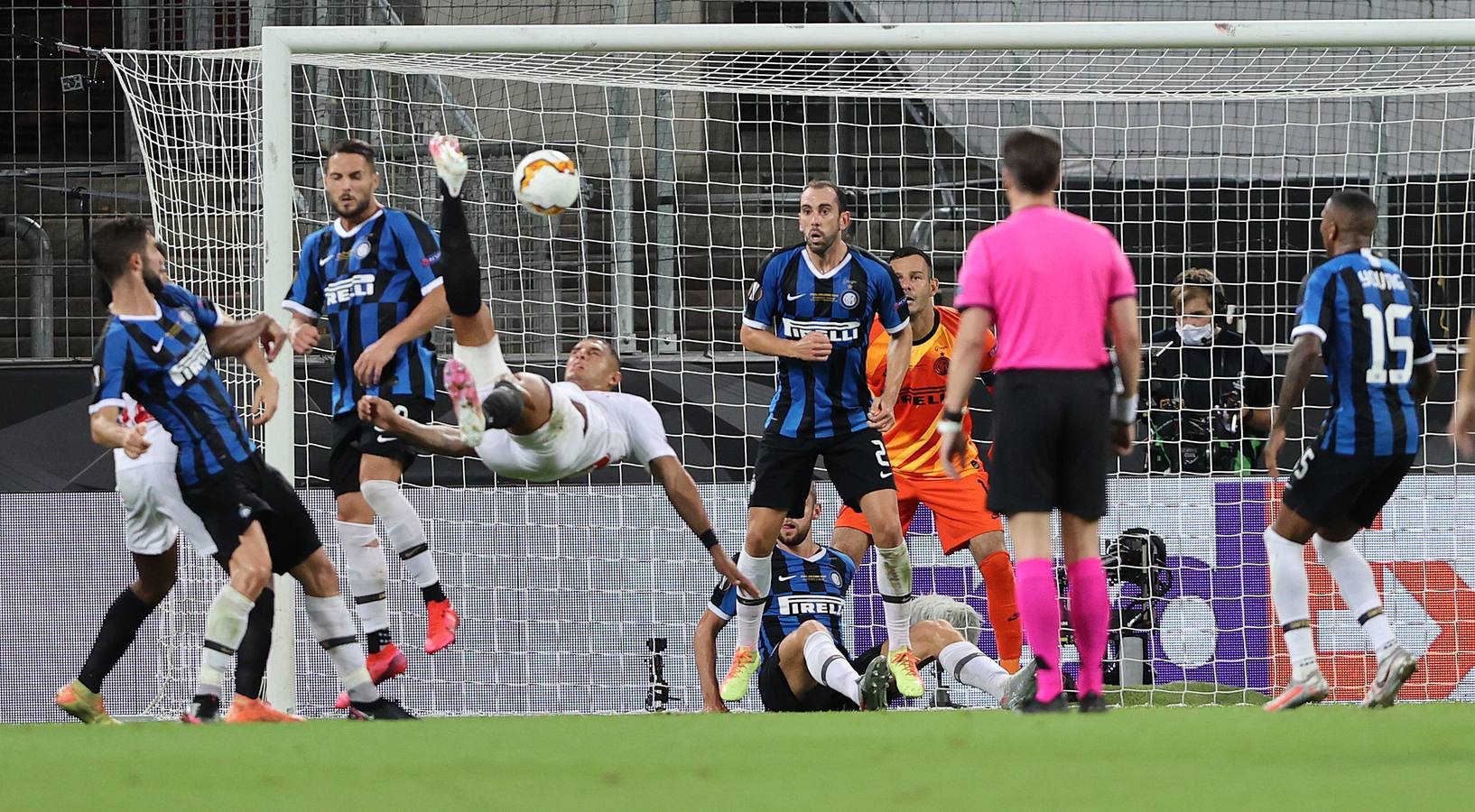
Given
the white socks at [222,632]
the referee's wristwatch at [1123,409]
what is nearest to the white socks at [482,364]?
the white socks at [222,632]

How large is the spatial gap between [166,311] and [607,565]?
3853 mm

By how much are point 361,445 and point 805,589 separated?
7.39ft

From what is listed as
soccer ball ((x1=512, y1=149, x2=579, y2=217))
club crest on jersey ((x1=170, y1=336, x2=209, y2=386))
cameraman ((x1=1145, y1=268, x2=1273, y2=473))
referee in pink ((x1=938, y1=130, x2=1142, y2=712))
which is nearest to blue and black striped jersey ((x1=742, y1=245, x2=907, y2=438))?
soccer ball ((x1=512, y1=149, x2=579, y2=217))

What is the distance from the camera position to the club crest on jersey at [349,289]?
6.80 m

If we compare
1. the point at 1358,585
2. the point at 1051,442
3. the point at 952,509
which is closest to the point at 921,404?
the point at 952,509

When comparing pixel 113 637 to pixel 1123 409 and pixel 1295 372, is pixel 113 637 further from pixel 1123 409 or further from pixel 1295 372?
pixel 1295 372

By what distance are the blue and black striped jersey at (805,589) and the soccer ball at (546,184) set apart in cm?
239

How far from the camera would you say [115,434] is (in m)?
5.62

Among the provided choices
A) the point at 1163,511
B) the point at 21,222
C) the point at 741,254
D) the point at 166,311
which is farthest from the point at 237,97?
the point at 1163,511

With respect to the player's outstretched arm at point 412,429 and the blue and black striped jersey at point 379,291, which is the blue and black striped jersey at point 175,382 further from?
the blue and black striped jersey at point 379,291

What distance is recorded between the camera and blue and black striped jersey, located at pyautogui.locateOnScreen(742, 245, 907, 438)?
7.09m

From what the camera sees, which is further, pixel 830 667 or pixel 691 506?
pixel 830 667

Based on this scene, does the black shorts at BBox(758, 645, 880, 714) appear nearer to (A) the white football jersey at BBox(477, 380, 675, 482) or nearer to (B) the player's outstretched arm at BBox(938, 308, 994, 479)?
(A) the white football jersey at BBox(477, 380, 675, 482)

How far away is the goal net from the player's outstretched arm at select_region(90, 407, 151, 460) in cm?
292
